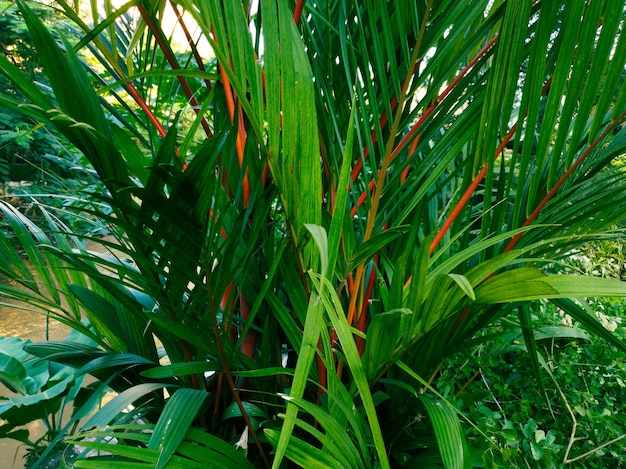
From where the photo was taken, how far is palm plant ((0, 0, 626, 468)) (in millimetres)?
373

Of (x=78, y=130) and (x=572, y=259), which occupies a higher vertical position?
(x=78, y=130)

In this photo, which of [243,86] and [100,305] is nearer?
[243,86]

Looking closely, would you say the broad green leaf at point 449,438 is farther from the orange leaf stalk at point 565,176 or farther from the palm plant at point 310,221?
the orange leaf stalk at point 565,176

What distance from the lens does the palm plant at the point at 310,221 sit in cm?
37

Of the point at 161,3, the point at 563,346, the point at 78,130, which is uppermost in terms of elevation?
the point at 161,3

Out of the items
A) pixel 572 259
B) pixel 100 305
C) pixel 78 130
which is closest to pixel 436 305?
pixel 78 130

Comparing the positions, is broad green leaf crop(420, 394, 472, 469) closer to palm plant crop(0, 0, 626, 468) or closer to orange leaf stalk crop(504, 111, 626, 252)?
palm plant crop(0, 0, 626, 468)

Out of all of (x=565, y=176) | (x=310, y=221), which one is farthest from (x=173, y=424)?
(x=565, y=176)

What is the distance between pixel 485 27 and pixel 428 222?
28 centimetres

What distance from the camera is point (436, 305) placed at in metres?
0.38

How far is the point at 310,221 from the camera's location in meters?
0.43

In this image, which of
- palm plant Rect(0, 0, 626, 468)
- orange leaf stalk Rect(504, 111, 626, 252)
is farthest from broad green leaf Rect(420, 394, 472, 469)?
orange leaf stalk Rect(504, 111, 626, 252)

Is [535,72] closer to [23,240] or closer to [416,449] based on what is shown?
[416,449]

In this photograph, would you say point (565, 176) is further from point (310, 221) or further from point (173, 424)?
point (173, 424)
